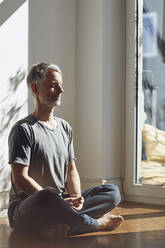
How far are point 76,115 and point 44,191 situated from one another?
1611mm

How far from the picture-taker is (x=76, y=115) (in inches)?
160

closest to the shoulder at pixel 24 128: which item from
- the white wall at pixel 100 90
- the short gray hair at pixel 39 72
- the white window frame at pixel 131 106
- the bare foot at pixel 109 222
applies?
the short gray hair at pixel 39 72

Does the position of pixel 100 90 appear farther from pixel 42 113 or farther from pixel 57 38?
pixel 42 113

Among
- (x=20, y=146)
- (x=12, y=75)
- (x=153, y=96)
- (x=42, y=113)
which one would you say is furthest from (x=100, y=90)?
(x=20, y=146)

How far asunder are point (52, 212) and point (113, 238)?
1.28ft

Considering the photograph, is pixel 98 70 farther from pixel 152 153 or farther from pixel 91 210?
pixel 91 210

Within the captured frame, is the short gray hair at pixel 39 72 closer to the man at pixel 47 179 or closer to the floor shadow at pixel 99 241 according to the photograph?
the man at pixel 47 179

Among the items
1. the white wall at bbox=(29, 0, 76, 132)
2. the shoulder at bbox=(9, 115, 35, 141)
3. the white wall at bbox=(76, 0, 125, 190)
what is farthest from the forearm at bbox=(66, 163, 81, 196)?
the white wall at bbox=(76, 0, 125, 190)

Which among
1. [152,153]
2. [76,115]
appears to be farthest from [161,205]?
[76,115]

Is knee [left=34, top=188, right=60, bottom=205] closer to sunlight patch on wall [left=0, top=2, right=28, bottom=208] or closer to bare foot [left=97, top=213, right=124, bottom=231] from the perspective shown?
bare foot [left=97, top=213, right=124, bottom=231]

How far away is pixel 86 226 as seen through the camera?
268 centimetres

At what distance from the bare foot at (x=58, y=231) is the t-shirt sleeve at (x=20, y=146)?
0.40 meters

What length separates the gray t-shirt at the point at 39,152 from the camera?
2.67 meters

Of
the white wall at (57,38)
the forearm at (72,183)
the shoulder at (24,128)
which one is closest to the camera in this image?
the shoulder at (24,128)
